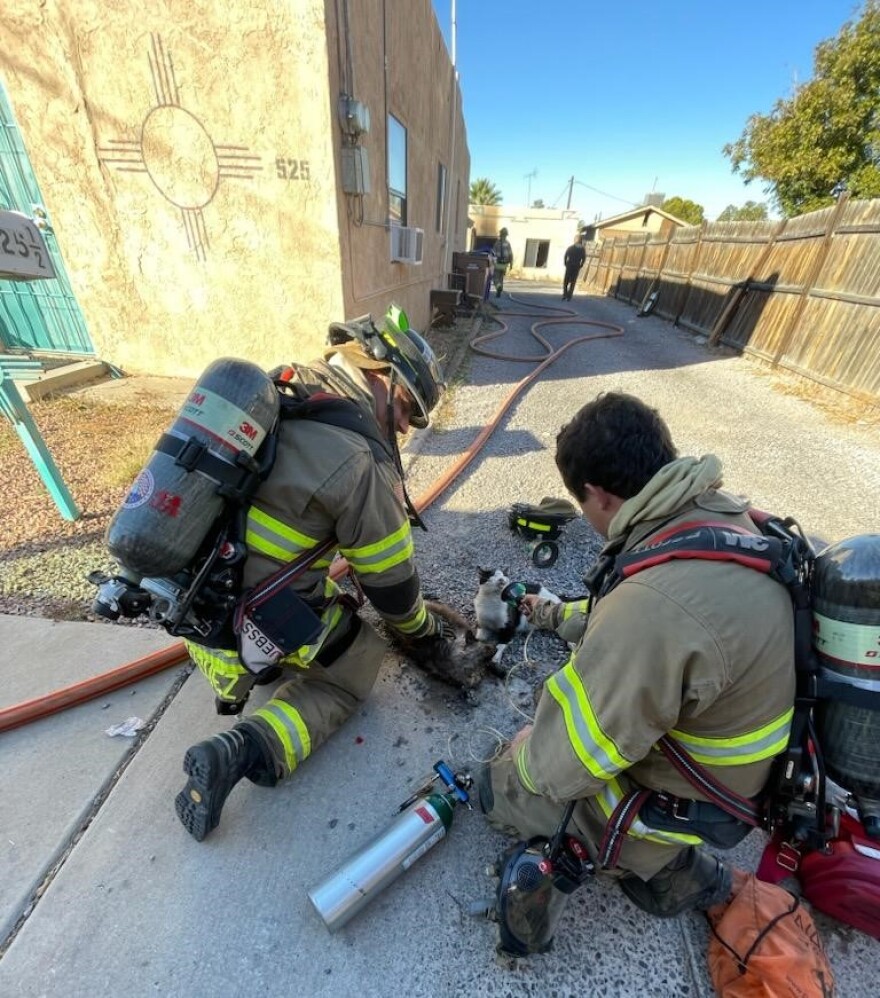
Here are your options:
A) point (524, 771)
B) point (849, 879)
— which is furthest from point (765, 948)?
point (524, 771)

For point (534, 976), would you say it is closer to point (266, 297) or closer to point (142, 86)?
point (266, 297)

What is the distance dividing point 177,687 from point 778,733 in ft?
7.63

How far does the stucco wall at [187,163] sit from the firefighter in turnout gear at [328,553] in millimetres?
3330

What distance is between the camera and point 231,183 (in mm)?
4727

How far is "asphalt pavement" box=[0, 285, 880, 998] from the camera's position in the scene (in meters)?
1.36

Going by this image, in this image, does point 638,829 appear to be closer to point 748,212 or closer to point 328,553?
point 328,553

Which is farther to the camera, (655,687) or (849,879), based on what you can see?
(849,879)

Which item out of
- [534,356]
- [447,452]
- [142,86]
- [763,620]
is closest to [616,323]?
[534,356]

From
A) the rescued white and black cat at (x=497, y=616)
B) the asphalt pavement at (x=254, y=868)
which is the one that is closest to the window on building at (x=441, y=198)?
the rescued white and black cat at (x=497, y=616)

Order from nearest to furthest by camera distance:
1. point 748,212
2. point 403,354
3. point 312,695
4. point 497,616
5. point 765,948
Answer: point 765,948
point 312,695
point 403,354
point 497,616
point 748,212

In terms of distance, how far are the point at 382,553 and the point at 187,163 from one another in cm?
527

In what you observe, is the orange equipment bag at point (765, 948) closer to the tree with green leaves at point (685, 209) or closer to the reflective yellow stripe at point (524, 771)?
the reflective yellow stripe at point (524, 771)

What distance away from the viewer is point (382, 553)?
1.75 meters

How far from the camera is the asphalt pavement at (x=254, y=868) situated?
1.36 metres
